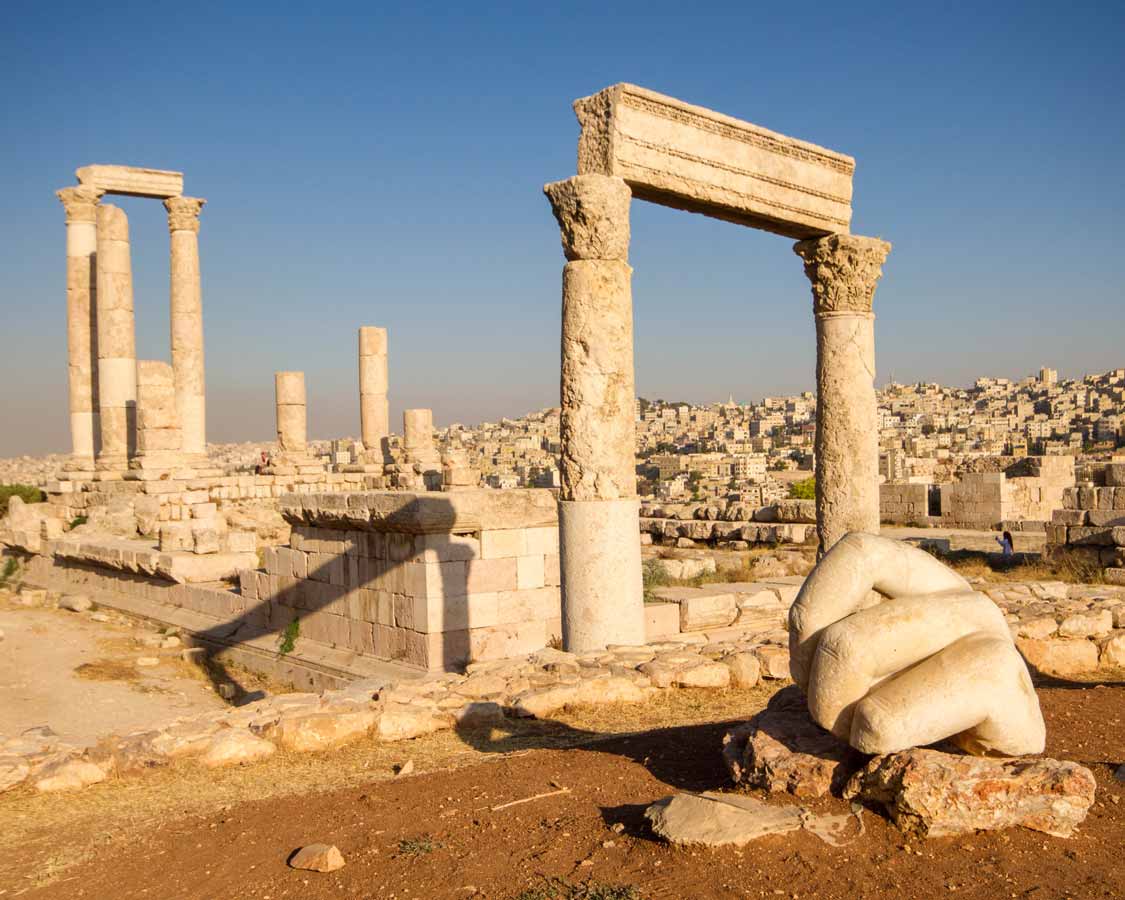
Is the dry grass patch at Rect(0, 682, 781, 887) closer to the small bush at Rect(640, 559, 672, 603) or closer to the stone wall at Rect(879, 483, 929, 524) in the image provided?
the small bush at Rect(640, 559, 672, 603)

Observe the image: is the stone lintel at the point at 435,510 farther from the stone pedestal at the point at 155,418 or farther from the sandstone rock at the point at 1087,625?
the stone pedestal at the point at 155,418

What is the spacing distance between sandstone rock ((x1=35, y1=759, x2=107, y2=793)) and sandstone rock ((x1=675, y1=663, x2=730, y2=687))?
4.07m

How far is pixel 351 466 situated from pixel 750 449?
4776 centimetres

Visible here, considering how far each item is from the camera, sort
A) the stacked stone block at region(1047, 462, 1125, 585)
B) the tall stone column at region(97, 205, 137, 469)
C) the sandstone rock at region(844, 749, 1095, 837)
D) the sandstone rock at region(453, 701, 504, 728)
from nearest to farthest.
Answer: the sandstone rock at region(844, 749, 1095, 837)
the sandstone rock at region(453, 701, 504, 728)
the stacked stone block at region(1047, 462, 1125, 585)
the tall stone column at region(97, 205, 137, 469)

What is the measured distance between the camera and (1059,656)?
8.85 meters

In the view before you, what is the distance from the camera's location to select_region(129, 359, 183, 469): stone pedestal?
21.9 metres

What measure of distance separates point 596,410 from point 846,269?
139 inches

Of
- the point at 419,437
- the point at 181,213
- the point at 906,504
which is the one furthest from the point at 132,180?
the point at 906,504

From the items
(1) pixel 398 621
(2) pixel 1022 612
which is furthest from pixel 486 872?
(2) pixel 1022 612

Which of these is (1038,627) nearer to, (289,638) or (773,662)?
(773,662)

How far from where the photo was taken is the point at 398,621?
973 cm

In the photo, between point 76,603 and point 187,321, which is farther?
point 187,321

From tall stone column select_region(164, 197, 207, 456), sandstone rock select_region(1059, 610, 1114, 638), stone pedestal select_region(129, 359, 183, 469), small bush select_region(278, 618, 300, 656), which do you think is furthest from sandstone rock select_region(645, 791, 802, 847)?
tall stone column select_region(164, 197, 207, 456)

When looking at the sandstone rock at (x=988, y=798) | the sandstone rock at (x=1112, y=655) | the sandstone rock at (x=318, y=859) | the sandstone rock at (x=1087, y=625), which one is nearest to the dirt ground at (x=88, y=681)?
the sandstone rock at (x=318, y=859)
